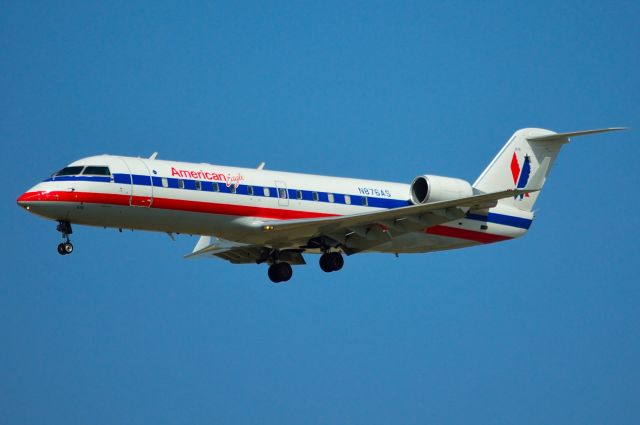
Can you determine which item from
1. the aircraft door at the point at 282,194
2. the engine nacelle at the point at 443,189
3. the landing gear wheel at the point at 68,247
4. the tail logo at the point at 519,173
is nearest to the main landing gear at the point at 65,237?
the landing gear wheel at the point at 68,247

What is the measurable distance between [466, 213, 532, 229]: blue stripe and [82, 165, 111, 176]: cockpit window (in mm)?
11262

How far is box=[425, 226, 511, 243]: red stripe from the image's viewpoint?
36906 millimetres

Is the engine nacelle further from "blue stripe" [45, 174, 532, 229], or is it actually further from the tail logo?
the tail logo

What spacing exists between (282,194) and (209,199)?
7.63 ft

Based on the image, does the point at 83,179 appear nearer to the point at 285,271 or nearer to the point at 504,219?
the point at 285,271

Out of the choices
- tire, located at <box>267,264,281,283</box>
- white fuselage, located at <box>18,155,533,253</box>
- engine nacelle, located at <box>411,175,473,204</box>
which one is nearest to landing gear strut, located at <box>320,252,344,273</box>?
white fuselage, located at <box>18,155,533,253</box>

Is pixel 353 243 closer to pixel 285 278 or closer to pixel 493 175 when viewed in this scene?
pixel 285 278

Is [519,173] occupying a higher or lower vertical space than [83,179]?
higher

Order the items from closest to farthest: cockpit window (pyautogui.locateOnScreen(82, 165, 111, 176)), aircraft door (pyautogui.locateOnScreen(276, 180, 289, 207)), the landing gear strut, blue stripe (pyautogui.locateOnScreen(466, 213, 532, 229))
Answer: cockpit window (pyautogui.locateOnScreen(82, 165, 111, 176)), aircraft door (pyautogui.locateOnScreen(276, 180, 289, 207)), the landing gear strut, blue stripe (pyautogui.locateOnScreen(466, 213, 532, 229))

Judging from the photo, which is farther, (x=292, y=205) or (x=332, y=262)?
(x=332, y=262)

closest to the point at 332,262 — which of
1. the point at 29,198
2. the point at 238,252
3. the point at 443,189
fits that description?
the point at 238,252

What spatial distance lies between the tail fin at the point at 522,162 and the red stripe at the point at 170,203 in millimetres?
6870

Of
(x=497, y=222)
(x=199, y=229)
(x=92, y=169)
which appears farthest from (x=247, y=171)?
(x=497, y=222)

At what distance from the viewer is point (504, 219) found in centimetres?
3781
